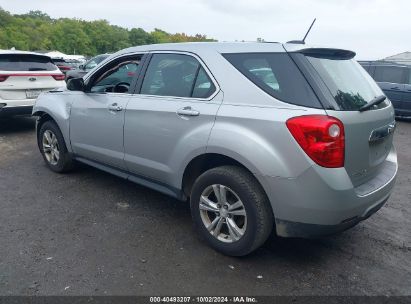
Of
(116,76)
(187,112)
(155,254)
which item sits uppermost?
(116,76)

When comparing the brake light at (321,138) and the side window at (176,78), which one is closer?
the brake light at (321,138)

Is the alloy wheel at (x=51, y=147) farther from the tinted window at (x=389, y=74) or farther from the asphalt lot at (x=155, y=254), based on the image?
the tinted window at (x=389, y=74)

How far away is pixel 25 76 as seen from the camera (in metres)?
6.99

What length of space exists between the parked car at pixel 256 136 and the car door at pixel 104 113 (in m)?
0.04

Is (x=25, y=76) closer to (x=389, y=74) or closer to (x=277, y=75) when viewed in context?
(x=277, y=75)

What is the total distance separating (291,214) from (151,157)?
150cm

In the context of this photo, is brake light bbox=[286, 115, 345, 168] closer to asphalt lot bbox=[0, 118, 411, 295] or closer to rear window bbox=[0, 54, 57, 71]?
asphalt lot bbox=[0, 118, 411, 295]

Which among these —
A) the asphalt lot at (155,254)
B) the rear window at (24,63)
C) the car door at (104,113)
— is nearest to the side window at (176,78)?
the car door at (104,113)

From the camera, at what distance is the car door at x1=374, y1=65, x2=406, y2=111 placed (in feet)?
34.6

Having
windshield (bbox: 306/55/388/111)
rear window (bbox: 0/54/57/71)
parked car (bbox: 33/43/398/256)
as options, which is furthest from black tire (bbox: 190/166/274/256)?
rear window (bbox: 0/54/57/71)

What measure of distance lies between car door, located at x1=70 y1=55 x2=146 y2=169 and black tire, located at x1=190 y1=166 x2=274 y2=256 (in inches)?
51.9

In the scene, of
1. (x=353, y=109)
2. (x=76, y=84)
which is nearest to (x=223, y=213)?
(x=353, y=109)

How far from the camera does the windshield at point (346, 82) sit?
2721 mm

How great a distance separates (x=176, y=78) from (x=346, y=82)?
149cm
